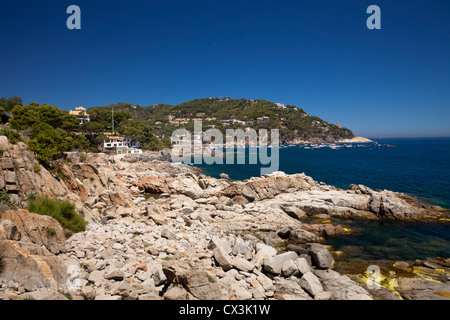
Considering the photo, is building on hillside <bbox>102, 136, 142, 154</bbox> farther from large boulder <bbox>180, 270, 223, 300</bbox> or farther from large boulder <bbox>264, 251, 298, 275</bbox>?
large boulder <bbox>180, 270, 223, 300</bbox>

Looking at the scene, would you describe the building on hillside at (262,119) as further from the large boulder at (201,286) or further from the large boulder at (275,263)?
the large boulder at (201,286)

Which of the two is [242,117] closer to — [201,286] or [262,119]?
[262,119]

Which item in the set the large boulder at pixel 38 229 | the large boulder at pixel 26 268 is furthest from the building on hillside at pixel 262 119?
the large boulder at pixel 26 268

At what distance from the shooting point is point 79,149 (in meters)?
47.9

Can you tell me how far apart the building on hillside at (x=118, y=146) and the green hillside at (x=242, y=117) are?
1970 inches

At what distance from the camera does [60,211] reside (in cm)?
962

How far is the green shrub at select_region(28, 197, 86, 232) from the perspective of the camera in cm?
890

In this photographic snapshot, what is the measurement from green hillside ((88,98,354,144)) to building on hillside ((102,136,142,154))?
164 feet

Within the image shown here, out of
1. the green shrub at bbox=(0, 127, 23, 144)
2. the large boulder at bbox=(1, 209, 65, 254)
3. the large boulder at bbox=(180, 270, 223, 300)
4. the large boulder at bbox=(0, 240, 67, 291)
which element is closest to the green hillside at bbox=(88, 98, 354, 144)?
the green shrub at bbox=(0, 127, 23, 144)

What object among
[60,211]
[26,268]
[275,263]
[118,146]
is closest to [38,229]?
[26,268]
